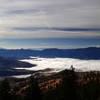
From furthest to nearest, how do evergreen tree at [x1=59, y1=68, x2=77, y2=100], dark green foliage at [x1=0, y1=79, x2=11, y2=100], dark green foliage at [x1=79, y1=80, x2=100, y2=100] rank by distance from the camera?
dark green foliage at [x1=79, y1=80, x2=100, y2=100], dark green foliage at [x1=0, y1=79, x2=11, y2=100], evergreen tree at [x1=59, y1=68, x2=77, y2=100]

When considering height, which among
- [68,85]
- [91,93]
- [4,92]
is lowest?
[91,93]

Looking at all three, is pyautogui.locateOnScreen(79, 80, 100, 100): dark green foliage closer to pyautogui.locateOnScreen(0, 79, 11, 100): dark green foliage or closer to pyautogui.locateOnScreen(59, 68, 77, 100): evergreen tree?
pyautogui.locateOnScreen(59, 68, 77, 100): evergreen tree

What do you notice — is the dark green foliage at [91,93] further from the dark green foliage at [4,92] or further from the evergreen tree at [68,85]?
the dark green foliage at [4,92]

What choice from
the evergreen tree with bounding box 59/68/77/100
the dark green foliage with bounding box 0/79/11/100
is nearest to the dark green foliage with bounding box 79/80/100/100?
the evergreen tree with bounding box 59/68/77/100

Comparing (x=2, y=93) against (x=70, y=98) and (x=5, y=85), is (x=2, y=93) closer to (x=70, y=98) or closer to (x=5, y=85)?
(x=5, y=85)

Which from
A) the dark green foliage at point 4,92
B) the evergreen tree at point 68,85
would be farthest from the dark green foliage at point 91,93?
the dark green foliage at point 4,92

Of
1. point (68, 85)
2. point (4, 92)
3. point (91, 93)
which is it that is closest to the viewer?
point (68, 85)

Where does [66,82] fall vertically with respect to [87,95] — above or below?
above

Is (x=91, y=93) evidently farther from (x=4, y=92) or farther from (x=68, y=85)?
(x=4, y=92)

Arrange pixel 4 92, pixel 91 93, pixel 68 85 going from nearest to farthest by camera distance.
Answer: pixel 68 85 → pixel 4 92 → pixel 91 93

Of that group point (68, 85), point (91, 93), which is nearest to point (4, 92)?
point (68, 85)

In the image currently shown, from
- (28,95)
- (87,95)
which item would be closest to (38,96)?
(28,95)
